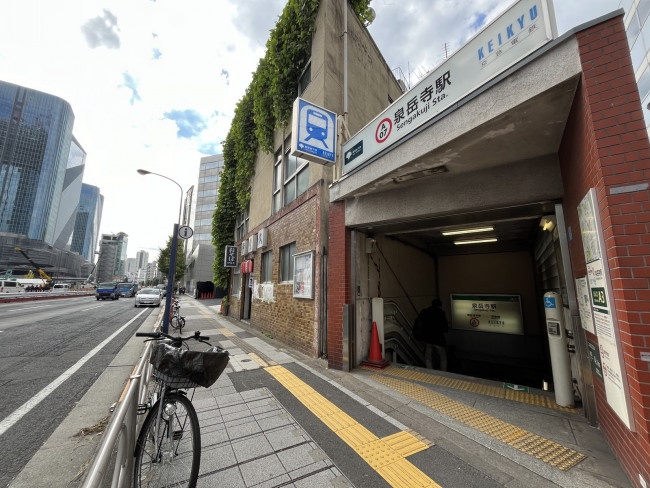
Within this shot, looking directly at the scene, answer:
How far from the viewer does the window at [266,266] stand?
1043cm

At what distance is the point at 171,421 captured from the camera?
7.89 ft

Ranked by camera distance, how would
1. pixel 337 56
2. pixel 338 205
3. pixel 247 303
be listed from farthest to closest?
pixel 247 303
pixel 337 56
pixel 338 205

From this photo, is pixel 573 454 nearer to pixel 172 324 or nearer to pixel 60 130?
pixel 172 324

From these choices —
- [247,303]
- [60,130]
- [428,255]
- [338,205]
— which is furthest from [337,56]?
[60,130]

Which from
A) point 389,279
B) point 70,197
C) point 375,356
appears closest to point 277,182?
point 389,279

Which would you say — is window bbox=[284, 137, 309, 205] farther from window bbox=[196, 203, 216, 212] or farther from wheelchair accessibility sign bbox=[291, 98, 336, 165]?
window bbox=[196, 203, 216, 212]

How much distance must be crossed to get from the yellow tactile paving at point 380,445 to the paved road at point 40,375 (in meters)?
3.24

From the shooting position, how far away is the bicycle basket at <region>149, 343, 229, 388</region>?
7.39 feet

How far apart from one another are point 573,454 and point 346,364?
140 inches

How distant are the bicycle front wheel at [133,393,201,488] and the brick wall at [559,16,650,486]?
370 centimetres

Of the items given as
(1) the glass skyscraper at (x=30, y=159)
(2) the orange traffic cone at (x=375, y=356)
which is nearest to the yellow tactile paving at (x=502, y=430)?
(2) the orange traffic cone at (x=375, y=356)

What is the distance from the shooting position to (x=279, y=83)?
9336 mm

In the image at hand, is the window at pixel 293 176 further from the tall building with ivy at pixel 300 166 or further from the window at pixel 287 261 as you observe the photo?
the window at pixel 287 261

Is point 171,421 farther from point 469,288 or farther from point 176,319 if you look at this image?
point 469,288
